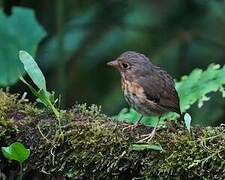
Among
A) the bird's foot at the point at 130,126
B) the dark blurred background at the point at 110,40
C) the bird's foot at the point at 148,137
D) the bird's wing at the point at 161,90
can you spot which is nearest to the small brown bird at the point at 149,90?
the bird's wing at the point at 161,90

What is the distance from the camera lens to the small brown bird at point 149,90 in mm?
3455

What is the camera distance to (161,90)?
3.47 meters

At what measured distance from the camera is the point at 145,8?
7230 mm

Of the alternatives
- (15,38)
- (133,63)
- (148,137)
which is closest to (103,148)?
(148,137)

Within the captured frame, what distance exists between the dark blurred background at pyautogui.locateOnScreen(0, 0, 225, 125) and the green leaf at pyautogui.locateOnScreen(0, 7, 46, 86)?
1.86 ft

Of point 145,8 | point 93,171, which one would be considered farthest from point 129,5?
point 93,171

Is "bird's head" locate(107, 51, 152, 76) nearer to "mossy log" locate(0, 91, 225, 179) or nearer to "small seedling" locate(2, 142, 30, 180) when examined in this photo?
"mossy log" locate(0, 91, 225, 179)

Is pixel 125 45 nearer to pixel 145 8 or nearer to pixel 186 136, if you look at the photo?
pixel 145 8

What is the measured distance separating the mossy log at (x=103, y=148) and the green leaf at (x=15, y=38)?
183 cm

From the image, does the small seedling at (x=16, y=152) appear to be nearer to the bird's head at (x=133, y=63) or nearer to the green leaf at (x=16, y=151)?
the green leaf at (x=16, y=151)

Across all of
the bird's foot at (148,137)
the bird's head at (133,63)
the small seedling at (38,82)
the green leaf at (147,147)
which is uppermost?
the bird's head at (133,63)

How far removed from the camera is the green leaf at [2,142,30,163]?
9.31ft

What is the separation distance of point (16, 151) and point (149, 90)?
0.87 metres

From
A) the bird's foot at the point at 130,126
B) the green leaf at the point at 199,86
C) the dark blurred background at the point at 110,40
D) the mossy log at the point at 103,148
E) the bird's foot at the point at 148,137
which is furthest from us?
the dark blurred background at the point at 110,40
